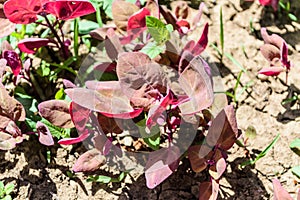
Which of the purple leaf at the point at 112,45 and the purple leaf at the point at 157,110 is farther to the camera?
the purple leaf at the point at 112,45

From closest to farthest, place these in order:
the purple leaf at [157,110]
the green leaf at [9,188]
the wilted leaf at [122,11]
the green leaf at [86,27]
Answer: the purple leaf at [157,110] < the green leaf at [9,188] < the wilted leaf at [122,11] < the green leaf at [86,27]

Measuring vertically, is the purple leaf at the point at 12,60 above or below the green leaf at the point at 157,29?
below

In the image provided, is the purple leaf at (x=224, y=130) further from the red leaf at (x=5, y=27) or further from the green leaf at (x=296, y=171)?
the red leaf at (x=5, y=27)

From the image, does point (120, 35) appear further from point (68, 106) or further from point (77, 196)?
point (77, 196)

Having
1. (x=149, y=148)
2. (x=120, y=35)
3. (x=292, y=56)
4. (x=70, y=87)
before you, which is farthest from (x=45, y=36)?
(x=292, y=56)

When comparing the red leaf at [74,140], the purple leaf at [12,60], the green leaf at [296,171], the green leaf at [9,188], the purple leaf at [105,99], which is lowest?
the green leaf at [296,171]

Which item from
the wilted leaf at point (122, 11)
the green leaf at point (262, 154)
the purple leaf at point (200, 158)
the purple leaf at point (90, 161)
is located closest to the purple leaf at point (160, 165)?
the purple leaf at point (200, 158)

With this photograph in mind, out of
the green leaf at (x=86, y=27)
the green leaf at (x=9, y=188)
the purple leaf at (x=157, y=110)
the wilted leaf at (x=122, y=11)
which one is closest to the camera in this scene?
the purple leaf at (x=157, y=110)
